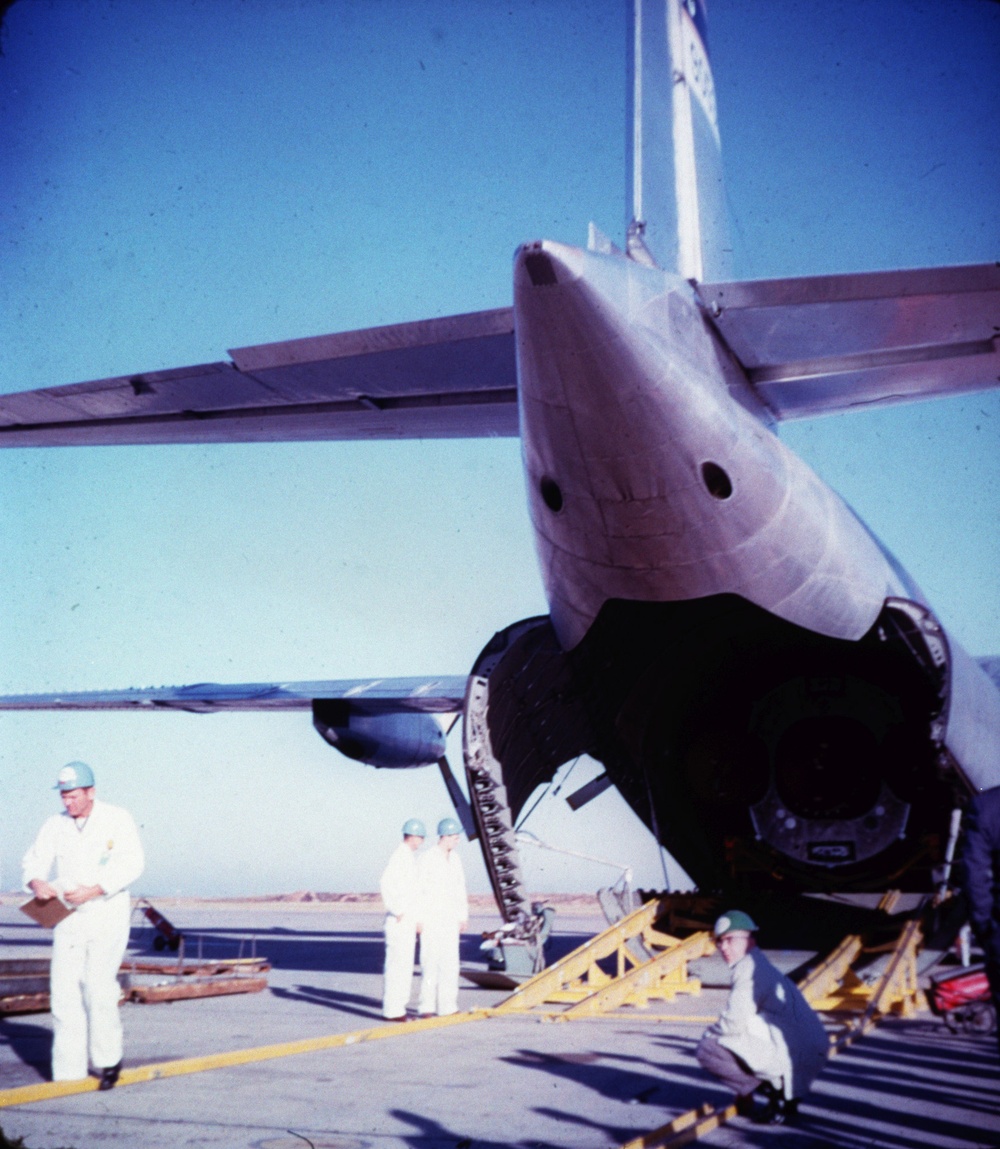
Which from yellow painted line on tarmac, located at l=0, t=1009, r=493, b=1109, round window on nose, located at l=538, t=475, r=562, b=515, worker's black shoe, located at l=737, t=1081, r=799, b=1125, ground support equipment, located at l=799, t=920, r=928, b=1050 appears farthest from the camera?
ground support equipment, located at l=799, t=920, r=928, b=1050

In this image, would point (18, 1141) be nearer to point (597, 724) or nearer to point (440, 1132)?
point (440, 1132)

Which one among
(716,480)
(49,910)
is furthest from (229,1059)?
(716,480)

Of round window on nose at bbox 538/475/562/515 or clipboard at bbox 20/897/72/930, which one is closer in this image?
clipboard at bbox 20/897/72/930

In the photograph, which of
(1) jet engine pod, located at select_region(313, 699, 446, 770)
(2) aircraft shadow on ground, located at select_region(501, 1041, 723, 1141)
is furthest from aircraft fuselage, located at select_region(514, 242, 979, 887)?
(1) jet engine pod, located at select_region(313, 699, 446, 770)

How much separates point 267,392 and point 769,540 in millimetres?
3234

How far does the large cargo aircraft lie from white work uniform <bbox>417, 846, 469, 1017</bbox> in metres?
0.49

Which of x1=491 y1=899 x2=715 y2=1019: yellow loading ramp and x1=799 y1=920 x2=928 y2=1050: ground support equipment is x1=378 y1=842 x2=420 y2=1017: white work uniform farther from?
x1=799 y1=920 x2=928 y2=1050: ground support equipment

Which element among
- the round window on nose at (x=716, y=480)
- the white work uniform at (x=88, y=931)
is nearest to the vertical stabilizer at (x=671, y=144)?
the round window on nose at (x=716, y=480)

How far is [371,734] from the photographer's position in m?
13.7

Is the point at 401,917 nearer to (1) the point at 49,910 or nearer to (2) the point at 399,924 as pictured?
(2) the point at 399,924

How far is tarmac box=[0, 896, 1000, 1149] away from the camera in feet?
13.3

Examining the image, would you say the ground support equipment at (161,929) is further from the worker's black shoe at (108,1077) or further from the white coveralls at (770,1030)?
the white coveralls at (770,1030)

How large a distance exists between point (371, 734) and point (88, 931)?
28.3 ft

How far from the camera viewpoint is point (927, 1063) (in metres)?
5.74
